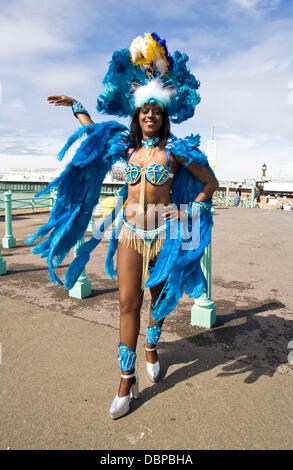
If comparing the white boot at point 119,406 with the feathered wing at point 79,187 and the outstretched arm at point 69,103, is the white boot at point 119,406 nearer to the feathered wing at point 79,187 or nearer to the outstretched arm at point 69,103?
the feathered wing at point 79,187

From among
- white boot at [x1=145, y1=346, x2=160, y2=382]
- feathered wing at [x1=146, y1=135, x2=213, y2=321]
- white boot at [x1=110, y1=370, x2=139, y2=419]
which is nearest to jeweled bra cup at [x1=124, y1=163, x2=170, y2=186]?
feathered wing at [x1=146, y1=135, x2=213, y2=321]

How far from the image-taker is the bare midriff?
2.33 meters

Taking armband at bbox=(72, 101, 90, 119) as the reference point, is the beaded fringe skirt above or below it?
below

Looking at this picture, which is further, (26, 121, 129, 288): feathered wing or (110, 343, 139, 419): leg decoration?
(26, 121, 129, 288): feathered wing

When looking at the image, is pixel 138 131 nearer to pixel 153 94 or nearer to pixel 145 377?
pixel 153 94

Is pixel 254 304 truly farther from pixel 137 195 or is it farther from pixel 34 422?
pixel 34 422

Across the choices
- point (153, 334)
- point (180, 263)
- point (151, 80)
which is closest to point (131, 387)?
point (153, 334)

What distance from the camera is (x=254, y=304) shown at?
4141mm

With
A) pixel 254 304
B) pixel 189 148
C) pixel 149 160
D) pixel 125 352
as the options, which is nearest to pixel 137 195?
pixel 149 160

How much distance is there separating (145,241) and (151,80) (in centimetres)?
127

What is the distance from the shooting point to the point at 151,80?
93.8 inches

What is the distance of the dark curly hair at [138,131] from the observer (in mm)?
2404

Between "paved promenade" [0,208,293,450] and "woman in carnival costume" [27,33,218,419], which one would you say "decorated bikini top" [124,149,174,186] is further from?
"paved promenade" [0,208,293,450]

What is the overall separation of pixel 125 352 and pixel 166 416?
1.66ft
